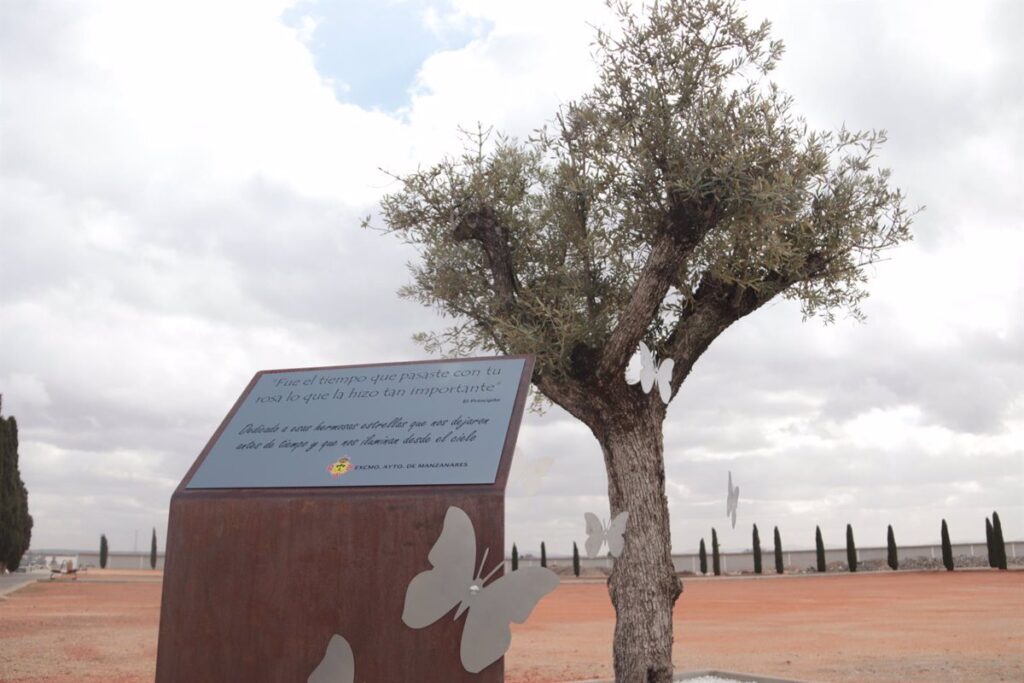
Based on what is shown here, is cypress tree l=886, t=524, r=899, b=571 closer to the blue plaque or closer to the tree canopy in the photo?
the tree canopy

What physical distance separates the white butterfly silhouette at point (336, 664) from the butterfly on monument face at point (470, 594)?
32cm

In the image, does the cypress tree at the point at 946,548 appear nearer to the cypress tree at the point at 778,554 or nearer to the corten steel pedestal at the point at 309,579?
the cypress tree at the point at 778,554

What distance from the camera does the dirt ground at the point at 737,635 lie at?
11289 mm

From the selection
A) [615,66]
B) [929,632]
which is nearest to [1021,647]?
[929,632]

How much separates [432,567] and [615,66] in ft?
21.7

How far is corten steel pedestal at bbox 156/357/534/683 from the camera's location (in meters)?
4.05

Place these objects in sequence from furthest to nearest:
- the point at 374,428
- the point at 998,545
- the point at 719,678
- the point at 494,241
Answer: the point at 998,545
the point at 719,678
the point at 494,241
the point at 374,428

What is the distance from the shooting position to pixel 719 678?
1008 cm

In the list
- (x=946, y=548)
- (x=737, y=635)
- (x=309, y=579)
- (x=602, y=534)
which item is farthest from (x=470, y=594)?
(x=946, y=548)

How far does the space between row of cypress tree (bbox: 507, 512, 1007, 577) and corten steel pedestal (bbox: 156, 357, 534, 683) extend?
112 feet

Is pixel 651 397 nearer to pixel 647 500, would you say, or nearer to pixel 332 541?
Result: pixel 647 500

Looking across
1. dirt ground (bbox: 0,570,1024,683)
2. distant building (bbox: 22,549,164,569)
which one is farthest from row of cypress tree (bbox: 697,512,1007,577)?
distant building (bbox: 22,549,164,569)

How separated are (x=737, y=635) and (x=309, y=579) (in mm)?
13767

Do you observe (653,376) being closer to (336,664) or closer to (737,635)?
(336,664)
